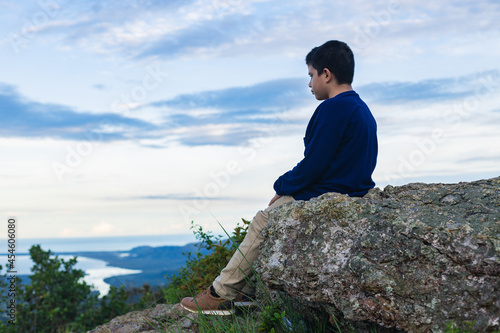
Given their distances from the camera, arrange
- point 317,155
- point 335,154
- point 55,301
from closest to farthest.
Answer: point 317,155 → point 335,154 → point 55,301

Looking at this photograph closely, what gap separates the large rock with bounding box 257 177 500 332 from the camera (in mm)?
3264

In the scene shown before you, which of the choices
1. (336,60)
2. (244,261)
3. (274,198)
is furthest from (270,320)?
(336,60)

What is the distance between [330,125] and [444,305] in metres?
1.92

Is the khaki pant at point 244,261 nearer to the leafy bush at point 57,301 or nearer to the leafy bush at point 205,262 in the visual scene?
the leafy bush at point 205,262

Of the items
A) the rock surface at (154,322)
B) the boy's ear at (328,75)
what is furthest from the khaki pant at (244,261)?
the boy's ear at (328,75)

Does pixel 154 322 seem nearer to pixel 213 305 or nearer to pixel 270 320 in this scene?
pixel 213 305

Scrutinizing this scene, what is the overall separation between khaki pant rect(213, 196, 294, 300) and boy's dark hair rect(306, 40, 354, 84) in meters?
1.42

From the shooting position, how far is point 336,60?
4.82m

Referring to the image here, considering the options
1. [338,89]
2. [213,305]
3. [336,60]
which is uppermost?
[336,60]

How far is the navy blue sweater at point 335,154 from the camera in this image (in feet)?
14.5

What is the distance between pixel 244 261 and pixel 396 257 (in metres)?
1.70

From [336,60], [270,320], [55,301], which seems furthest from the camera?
[55,301]

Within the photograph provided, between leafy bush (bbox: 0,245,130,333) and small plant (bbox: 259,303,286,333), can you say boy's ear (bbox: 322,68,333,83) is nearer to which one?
small plant (bbox: 259,303,286,333)

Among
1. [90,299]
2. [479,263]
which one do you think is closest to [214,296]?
[479,263]
